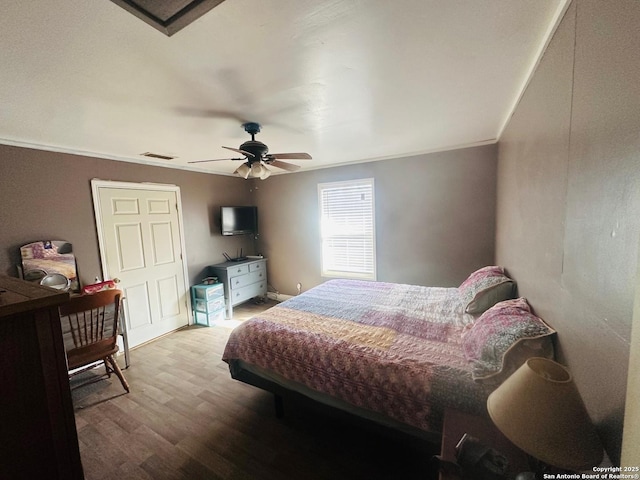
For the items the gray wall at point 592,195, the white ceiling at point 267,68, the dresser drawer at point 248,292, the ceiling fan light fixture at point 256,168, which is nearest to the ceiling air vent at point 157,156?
the white ceiling at point 267,68

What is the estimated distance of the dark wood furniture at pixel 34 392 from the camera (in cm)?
62

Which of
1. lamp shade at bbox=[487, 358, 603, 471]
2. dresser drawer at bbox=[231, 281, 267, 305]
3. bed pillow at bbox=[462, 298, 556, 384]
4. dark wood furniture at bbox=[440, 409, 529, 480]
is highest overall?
lamp shade at bbox=[487, 358, 603, 471]

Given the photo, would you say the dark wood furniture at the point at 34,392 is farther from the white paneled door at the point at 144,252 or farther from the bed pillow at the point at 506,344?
the white paneled door at the point at 144,252

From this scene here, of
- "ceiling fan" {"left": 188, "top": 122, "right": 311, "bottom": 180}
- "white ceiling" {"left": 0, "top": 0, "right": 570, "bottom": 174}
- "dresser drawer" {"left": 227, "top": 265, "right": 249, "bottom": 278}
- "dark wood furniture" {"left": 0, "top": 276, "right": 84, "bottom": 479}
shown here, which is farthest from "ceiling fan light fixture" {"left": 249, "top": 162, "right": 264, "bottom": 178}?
"dresser drawer" {"left": 227, "top": 265, "right": 249, "bottom": 278}

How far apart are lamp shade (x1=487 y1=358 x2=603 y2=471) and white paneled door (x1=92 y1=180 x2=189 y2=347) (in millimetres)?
3803

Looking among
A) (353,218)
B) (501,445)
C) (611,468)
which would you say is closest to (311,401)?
(501,445)

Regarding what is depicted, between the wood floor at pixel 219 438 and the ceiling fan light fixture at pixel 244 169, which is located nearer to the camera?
the wood floor at pixel 219 438

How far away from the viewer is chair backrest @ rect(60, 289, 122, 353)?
203 centimetres

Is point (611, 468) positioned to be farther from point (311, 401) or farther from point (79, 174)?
point (79, 174)

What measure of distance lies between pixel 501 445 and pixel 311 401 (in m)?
1.13

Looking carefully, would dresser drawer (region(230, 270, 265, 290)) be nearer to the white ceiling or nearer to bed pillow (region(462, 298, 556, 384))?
the white ceiling

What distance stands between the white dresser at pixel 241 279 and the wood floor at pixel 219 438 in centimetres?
154

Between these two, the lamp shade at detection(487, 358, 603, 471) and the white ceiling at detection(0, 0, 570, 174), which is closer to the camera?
the lamp shade at detection(487, 358, 603, 471)

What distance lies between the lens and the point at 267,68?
4.74ft
